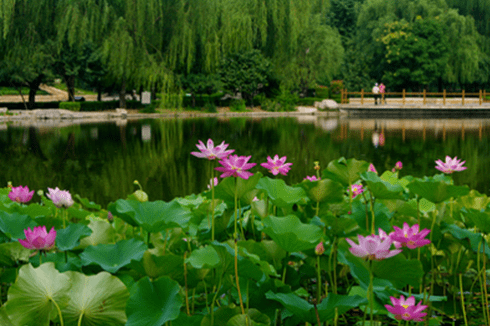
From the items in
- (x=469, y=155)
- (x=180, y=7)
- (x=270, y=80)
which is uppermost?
(x=180, y=7)

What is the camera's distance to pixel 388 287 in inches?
71.1

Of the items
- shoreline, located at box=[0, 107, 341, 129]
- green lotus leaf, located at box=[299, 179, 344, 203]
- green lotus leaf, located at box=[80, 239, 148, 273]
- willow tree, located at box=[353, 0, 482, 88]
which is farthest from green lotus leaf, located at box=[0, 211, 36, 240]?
willow tree, located at box=[353, 0, 482, 88]

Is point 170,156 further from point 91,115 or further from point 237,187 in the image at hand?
point 91,115

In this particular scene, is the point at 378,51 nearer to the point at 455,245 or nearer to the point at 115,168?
the point at 115,168

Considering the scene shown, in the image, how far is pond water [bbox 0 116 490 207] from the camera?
6.64 meters

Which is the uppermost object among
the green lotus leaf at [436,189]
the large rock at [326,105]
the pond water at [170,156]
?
the large rock at [326,105]

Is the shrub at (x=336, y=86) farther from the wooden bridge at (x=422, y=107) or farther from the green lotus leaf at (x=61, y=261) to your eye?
the green lotus leaf at (x=61, y=261)

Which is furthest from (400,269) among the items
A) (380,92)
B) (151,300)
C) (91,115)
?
(380,92)

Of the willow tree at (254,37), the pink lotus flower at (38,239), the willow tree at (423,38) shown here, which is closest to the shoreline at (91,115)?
the willow tree at (254,37)

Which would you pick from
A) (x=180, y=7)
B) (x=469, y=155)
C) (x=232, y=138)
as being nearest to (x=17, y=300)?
(x=469, y=155)

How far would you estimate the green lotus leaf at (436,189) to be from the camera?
79.2 inches

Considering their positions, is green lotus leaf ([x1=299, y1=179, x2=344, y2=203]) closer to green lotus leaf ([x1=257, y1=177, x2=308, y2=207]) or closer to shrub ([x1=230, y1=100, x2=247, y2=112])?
green lotus leaf ([x1=257, y1=177, x2=308, y2=207])

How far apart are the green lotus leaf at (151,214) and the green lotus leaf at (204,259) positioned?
366mm

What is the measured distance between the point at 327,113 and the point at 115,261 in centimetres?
2678
